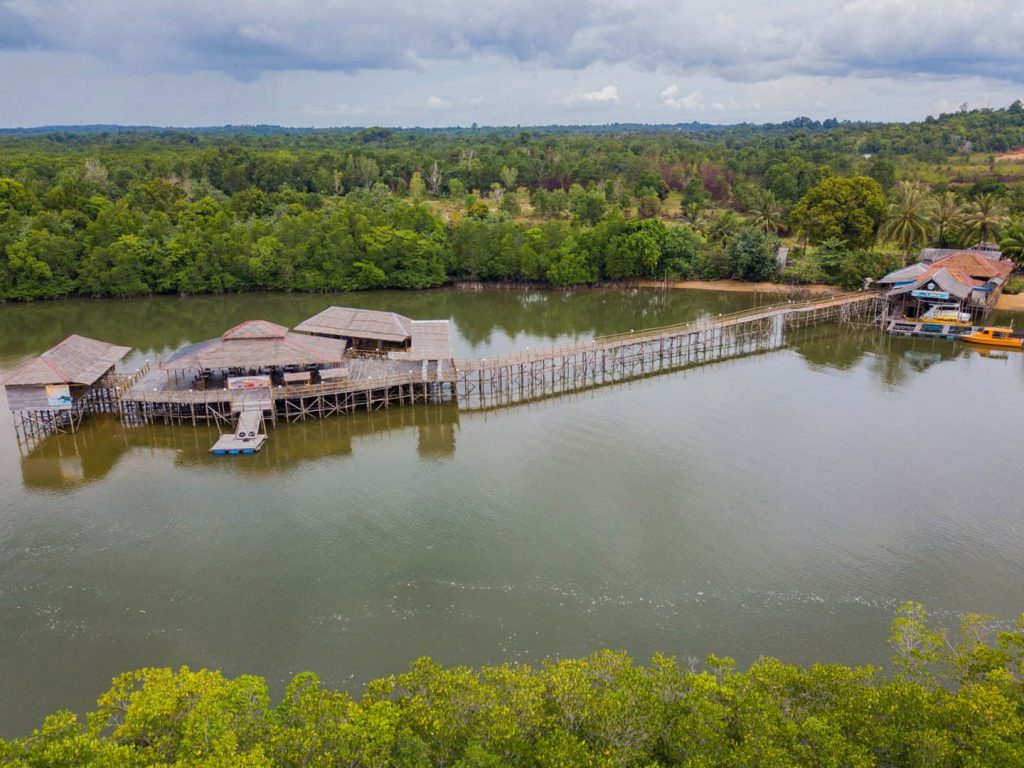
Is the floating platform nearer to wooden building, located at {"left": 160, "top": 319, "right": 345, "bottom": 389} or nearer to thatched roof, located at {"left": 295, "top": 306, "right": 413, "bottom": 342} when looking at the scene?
thatched roof, located at {"left": 295, "top": 306, "right": 413, "bottom": 342}

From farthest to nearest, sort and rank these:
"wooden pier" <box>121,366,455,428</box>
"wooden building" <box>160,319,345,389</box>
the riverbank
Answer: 1. the riverbank
2. "wooden building" <box>160,319,345,389</box>
3. "wooden pier" <box>121,366,455,428</box>

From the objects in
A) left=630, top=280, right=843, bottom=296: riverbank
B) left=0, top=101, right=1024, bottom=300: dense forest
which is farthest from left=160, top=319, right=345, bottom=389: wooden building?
left=630, top=280, right=843, bottom=296: riverbank

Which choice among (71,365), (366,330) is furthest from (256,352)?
(71,365)

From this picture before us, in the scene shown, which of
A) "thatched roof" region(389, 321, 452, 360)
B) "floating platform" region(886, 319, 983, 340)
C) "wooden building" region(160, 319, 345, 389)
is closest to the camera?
"wooden building" region(160, 319, 345, 389)

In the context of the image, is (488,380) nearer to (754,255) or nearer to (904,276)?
(904,276)

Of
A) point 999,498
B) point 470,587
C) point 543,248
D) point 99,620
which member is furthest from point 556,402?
point 543,248

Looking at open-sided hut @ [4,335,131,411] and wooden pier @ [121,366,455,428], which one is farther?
wooden pier @ [121,366,455,428]
